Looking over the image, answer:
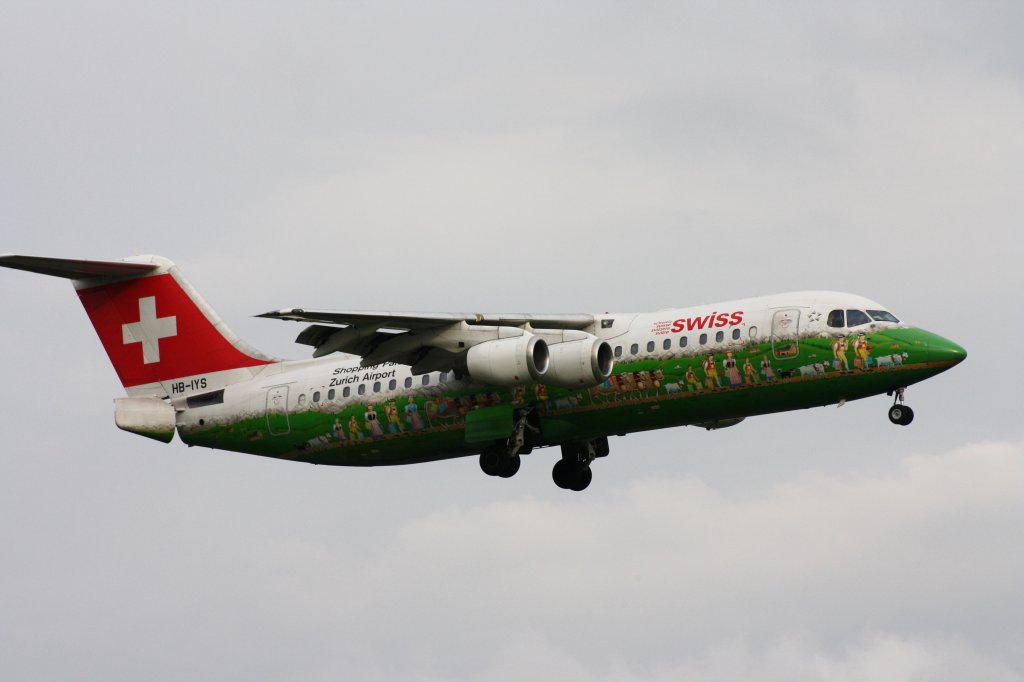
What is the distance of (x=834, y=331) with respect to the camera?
29.0 meters

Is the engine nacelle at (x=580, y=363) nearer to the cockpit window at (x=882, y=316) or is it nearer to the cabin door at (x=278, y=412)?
the cockpit window at (x=882, y=316)

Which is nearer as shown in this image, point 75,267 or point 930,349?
point 930,349

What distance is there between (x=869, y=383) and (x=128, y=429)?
48.1ft

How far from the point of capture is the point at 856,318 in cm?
2911

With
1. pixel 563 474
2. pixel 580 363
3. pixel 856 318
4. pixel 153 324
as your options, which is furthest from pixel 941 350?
pixel 153 324

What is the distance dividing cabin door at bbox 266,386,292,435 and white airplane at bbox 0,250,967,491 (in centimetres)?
4

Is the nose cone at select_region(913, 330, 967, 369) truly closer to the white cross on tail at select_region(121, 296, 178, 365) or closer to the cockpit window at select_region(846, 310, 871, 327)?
the cockpit window at select_region(846, 310, 871, 327)

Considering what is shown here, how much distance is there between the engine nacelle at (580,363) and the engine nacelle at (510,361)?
196 mm

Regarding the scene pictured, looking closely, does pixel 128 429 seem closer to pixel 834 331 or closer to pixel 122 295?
pixel 122 295

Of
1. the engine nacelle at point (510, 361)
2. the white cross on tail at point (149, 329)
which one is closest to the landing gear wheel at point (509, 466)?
the engine nacelle at point (510, 361)

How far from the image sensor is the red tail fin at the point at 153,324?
34.9 m

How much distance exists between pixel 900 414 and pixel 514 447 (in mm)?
6916

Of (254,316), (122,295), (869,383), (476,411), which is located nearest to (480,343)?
(476,411)

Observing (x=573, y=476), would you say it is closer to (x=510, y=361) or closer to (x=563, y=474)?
(x=563, y=474)
